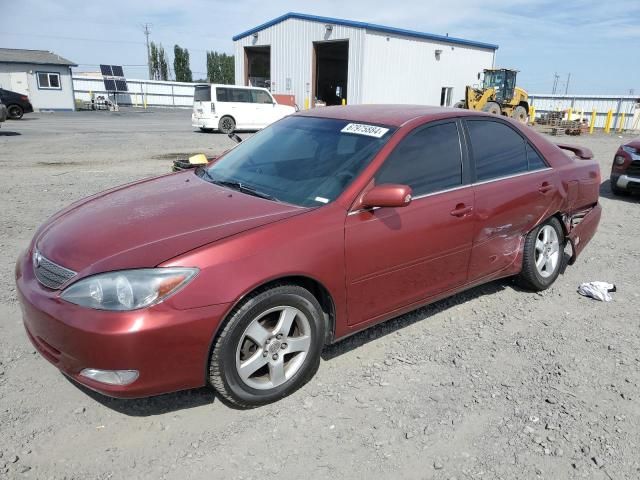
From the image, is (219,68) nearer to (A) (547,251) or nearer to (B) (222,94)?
(B) (222,94)

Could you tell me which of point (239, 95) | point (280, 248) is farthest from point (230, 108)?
point (280, 248)

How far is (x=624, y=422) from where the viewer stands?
2.73 metres

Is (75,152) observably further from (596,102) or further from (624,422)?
(596,102)

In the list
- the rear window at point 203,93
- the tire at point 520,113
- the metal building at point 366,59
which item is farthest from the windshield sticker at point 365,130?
the tire at point 520,113

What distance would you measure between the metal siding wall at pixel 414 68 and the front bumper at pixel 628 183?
20.1 metres

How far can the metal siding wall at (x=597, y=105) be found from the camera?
31484 mm

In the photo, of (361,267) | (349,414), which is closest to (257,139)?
(361,267)

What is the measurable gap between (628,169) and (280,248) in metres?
8.19

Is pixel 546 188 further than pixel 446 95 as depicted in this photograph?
No

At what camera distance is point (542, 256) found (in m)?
4.41

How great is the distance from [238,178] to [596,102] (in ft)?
121

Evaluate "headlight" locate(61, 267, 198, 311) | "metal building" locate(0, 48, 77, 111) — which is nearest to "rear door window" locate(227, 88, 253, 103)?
"headlight" locate(61, 267, 198, 311)

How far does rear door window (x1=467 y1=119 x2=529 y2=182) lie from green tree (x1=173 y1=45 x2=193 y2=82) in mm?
80299

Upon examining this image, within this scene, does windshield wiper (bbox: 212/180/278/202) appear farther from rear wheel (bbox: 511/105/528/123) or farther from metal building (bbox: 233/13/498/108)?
rear wheel (bbox: 511/105/528/123)
